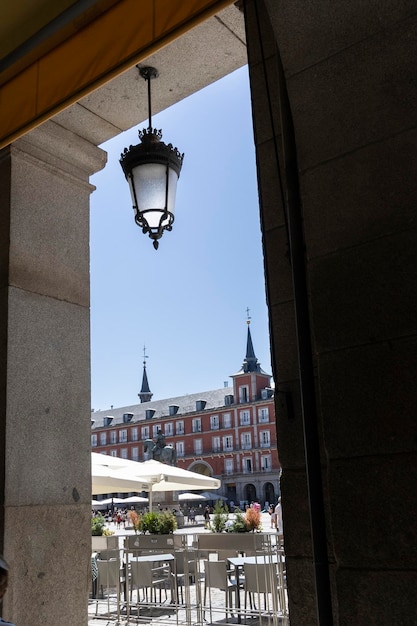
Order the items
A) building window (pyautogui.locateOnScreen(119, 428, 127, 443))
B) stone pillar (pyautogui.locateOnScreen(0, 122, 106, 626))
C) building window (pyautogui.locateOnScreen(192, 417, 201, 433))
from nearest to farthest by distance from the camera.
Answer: stone pillar (pyautogui.locateOnScreen(0, 122, 106, 626)) → building window (pyautogui.locateOnScreen(192, 417, 201, 433)) → building window (pyautogui.locateOnScreen(119, 428, 127, 443))

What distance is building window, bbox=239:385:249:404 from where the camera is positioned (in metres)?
64.8

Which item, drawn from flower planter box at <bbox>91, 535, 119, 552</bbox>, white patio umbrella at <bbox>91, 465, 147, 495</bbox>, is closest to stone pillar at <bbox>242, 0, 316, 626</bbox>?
flower planter box at <bbox>91, 535, 119, 552</bbox>

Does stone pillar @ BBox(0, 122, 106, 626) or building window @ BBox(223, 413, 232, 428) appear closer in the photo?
stone pillar @ BBox(0, 122, 106, 626)

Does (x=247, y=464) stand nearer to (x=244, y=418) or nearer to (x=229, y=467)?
(x=229, y=467)

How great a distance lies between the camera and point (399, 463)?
177 cm

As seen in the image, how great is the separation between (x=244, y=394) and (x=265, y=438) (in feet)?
18.1

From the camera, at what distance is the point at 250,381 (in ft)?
212

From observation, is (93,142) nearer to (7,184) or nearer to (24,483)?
(7,184)

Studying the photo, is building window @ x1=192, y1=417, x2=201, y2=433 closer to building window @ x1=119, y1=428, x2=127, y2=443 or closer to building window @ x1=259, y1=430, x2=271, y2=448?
building window @ x1=259, y1=430, x2=271, y2=448

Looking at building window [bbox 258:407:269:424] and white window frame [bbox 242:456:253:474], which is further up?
building window [bbox 258:407:269:424]

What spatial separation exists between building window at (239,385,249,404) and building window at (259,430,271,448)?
4.07 meters

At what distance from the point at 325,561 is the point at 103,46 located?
2.51m

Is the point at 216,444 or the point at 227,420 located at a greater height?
the point at 227,420

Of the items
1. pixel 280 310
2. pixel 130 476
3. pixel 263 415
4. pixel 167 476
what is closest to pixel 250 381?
pixel 263 415
